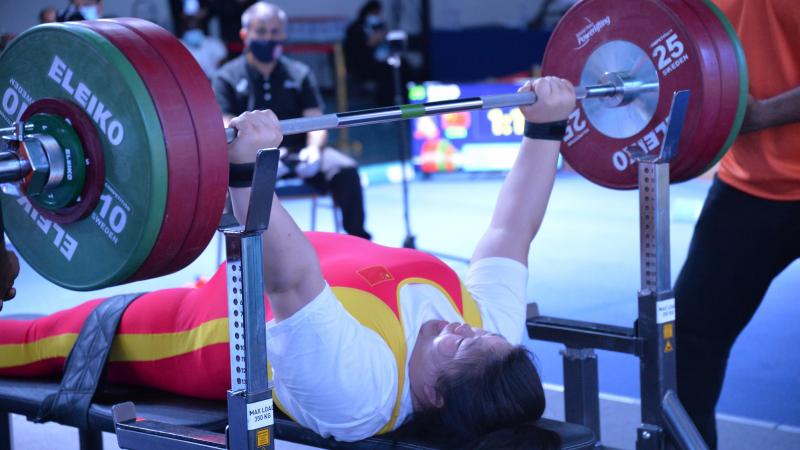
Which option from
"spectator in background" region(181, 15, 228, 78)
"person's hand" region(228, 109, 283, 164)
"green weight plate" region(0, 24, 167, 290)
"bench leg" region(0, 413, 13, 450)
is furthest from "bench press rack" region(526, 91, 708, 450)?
"spectator in background" region(181, 15, 228, 78)

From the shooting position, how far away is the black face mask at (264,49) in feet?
16.0

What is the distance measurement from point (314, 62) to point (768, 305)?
6.82 m

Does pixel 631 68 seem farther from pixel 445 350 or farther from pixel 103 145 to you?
pixel 103 145

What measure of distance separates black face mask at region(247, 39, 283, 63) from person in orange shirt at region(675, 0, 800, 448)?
2.96 m

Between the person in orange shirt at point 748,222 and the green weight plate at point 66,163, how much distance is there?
1364mm

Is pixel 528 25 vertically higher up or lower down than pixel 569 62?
higher up

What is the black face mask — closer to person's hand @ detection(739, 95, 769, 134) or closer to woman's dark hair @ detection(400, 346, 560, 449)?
person's hand @ detection(739, 95, 769, 134)

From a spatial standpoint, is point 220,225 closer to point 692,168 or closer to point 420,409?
point 420,409

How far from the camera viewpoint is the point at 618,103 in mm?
2412

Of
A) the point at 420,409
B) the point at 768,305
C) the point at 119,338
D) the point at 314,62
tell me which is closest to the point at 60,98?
the point at 119,338

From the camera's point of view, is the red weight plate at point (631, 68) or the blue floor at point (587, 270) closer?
the red weight plate at point (631, 68)

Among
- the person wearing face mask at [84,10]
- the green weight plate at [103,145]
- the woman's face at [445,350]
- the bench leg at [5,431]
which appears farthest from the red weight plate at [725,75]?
the person wearing face mask at [84,10]

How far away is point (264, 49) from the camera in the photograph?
4891 mm

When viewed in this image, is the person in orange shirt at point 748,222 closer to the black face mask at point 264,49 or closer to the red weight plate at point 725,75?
the red weight plate at point 725,75
